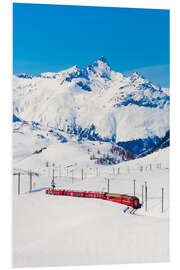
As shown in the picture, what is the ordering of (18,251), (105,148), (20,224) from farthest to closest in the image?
1. (105,148)
2. (20,224)
3. (18,251)

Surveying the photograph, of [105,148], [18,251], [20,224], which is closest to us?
[18,251]

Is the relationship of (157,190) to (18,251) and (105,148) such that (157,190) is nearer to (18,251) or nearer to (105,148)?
(18,251)

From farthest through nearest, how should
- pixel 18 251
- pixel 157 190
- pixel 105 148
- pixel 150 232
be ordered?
pixel 105 148, pixel 157 190, pixel 150 232, pixel 18 251
